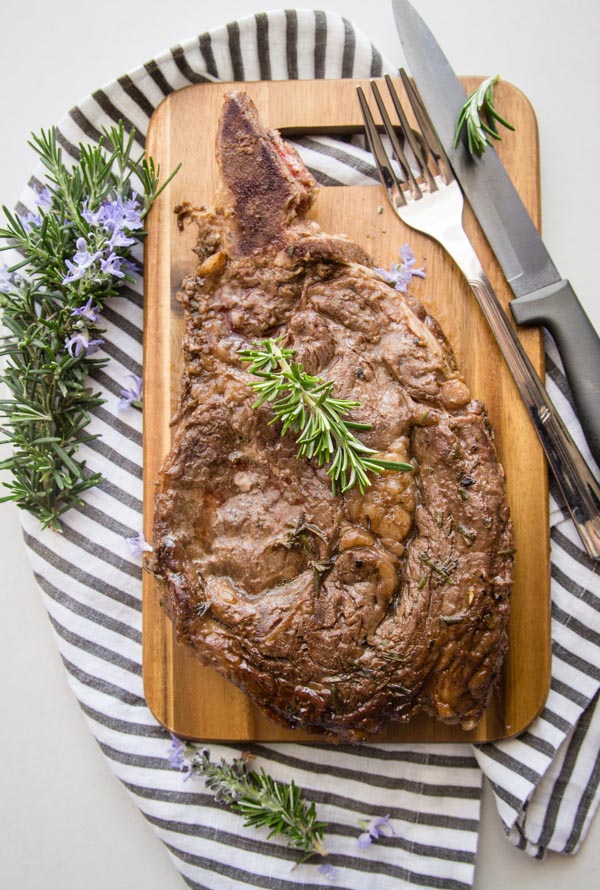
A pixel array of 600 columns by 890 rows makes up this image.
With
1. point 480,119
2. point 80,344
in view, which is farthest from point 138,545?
point 480,119

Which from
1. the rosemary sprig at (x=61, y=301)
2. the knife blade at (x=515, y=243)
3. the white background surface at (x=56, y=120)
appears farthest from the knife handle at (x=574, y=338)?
the rosemary sprig at (x=61, y=301)

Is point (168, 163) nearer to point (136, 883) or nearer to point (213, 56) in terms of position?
point (213, 56)

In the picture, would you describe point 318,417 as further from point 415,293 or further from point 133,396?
point 133,396

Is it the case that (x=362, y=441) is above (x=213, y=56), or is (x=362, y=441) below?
below

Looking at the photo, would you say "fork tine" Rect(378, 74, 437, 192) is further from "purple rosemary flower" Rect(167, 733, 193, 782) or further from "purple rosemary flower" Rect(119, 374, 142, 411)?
"purple rosemary flower" Rect(167, 733, 193, 782)

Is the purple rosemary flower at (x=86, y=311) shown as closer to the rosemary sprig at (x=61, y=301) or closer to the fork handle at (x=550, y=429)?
the rosemary sprig at (x=61, y=301)

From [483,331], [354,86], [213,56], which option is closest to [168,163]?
[213,56]

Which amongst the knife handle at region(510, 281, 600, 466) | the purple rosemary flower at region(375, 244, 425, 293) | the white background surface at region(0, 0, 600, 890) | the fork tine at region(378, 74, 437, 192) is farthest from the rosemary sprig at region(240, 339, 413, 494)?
the white background surface at region(0, 0, 600, 890)
